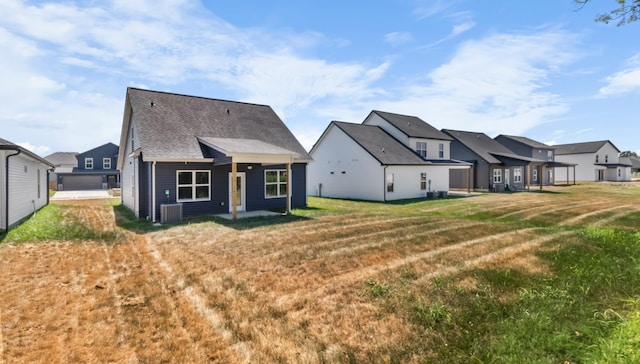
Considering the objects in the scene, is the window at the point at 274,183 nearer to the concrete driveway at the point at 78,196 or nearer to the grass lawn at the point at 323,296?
the grass lawn at the point at 323,296

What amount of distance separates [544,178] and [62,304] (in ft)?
172

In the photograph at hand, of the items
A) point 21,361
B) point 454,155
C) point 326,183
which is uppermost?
point 454,155

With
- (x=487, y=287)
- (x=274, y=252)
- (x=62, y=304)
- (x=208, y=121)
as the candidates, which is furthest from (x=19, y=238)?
(x=487, y=287)

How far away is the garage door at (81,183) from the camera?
155 ft

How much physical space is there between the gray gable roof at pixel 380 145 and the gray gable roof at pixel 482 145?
1047 cm

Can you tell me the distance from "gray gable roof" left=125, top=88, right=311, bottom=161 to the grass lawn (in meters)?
5.58

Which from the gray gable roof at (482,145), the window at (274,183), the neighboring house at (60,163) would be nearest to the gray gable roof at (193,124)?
the window at (274,183)

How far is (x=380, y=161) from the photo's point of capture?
24.1 meters

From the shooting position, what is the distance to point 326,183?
2923 centimetres

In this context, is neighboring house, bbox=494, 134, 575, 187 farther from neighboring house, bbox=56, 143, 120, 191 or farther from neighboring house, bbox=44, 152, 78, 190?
neighboring house, bbox=44, 152, 78, 190

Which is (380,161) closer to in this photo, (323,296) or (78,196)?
(323,296)

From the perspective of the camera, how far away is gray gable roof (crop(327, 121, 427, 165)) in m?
25.4

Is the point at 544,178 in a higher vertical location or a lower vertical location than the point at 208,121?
lower

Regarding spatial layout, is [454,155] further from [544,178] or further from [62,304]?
[62,304]
